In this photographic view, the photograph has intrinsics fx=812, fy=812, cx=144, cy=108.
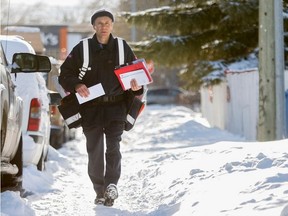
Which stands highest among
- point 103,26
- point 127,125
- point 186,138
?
point 103,26

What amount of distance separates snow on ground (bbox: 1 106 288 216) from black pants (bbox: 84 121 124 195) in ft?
0.82

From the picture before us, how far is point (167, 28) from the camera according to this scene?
1920 cm

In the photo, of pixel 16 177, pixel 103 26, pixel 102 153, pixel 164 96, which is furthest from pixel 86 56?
pixel 164 96

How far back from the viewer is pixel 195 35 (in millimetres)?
19828

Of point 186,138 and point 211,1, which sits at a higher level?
point 211,1

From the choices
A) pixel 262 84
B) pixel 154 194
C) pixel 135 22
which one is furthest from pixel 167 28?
pixel 154 194

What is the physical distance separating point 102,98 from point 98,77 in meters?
0.20

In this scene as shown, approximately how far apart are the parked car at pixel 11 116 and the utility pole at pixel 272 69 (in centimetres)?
587

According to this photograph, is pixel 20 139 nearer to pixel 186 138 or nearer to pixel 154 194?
pixel 154 194

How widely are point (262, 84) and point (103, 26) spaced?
574 centimetres

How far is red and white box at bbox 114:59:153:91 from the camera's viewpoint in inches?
290

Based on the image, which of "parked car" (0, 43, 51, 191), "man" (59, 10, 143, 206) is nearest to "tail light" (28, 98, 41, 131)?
"parked car" (0, 43, 51, 191)

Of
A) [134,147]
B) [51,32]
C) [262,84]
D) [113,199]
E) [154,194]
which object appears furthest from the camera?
[51,32]

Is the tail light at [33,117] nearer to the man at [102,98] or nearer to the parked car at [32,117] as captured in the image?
the parked car at [32,117]
